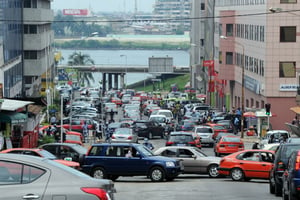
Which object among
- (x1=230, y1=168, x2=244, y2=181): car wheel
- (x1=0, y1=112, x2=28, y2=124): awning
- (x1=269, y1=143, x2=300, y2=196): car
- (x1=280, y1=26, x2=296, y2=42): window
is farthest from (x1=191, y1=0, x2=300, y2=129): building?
(x1=269, y1=143, x2=300, y2=196): car

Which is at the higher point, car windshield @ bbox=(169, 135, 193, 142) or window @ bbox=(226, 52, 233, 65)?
window @ bbox=(226, 52, 233, 65)

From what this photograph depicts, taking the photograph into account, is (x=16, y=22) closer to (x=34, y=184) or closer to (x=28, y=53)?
(x=28, y=53)

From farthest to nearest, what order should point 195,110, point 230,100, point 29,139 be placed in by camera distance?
point 230,100
point 195,110
point 29,139

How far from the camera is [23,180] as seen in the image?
41.4ft

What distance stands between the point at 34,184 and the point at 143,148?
1949 cm

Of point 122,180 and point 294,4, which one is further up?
point 294,4

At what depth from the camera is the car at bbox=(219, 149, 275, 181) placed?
1245 inches

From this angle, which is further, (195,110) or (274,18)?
(195,110)

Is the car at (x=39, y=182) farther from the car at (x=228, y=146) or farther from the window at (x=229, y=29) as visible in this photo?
the window at (x=229, y=29)

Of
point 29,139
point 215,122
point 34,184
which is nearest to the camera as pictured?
point 34,184

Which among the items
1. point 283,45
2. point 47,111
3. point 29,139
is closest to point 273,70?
point 283,45

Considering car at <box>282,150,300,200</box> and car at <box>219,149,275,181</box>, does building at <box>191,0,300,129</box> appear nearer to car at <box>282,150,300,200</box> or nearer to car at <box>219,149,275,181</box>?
car at <box>219,149,275,181</box>

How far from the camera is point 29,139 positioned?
46.9 metres

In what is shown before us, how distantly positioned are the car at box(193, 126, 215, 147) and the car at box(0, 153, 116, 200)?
44294 millimetres
